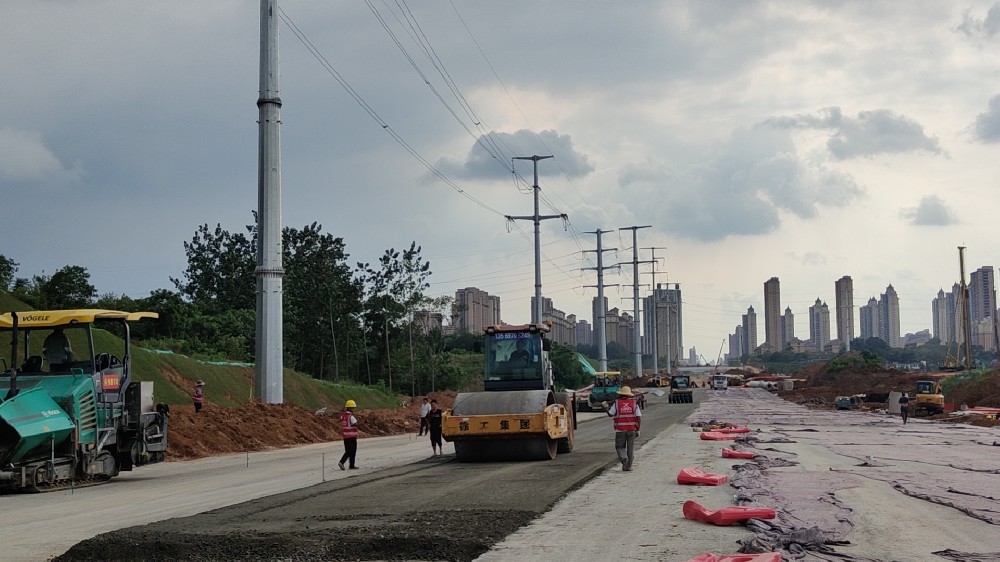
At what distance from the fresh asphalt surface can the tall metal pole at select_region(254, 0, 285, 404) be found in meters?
15.8

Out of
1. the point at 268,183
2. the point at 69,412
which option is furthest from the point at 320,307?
the point at 69,412

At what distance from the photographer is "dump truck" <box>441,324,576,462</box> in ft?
73.3

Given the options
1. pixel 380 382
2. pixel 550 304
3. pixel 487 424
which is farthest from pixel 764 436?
pixel 550 304

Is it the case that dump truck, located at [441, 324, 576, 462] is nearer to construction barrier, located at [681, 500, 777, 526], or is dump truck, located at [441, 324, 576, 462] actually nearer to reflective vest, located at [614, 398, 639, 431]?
reflective vest, located at [614, 398, 639, 431]

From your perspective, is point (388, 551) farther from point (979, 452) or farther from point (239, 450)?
point (239, 450)

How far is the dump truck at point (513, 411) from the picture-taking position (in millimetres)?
22328

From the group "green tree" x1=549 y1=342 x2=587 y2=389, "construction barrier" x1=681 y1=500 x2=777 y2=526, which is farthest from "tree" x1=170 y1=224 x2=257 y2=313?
"construction barrier" x1=681 y1=500 x2=777 y2=526

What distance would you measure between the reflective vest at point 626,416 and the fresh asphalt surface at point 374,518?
3.56 feet

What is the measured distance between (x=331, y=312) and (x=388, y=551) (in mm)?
66258

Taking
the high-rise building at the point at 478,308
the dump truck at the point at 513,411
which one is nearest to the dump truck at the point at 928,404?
the dump truck at the point at 513,411

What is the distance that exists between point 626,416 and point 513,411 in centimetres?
316

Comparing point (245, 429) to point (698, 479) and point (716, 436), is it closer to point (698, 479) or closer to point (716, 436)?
point (716, 436)

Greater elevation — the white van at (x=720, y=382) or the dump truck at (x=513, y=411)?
the dump truck at (x=513, y=411)

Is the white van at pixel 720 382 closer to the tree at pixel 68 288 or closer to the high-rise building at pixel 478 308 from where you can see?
the high-rise building at pixel 478 308
